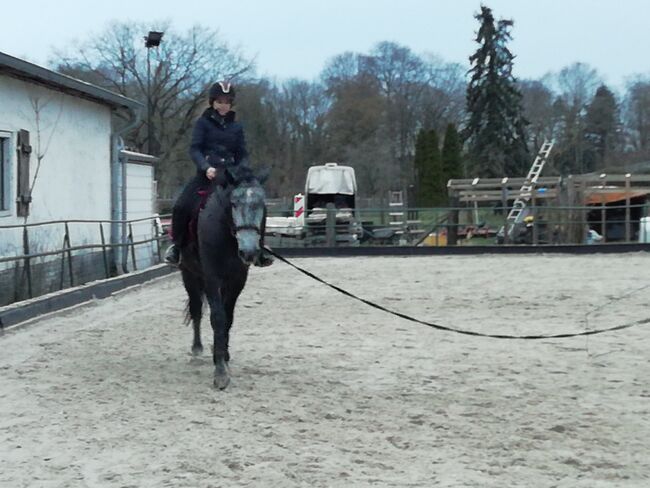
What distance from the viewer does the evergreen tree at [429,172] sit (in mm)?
57781

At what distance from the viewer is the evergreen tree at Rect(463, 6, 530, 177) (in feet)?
185

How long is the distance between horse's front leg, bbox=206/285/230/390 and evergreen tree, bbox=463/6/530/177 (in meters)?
49.3

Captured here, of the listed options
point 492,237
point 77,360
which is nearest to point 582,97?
point 492,237

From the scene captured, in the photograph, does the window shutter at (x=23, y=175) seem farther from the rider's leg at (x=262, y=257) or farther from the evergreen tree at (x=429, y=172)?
the evergreen tree at (x=429, y=172)

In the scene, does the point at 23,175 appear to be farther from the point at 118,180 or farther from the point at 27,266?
the point at 118,180

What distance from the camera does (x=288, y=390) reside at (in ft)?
25.1

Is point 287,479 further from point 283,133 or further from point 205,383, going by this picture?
point 283,133

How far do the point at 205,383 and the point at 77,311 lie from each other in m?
5.78

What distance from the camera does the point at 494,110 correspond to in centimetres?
5678

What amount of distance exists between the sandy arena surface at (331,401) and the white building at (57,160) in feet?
9.56

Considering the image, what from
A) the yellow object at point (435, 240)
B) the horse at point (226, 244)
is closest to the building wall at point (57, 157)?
the horse at point (226, 244)

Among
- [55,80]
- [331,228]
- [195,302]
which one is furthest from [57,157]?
[331,228]

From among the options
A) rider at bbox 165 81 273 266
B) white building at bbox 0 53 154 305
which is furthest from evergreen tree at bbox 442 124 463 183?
rider at bbox 165 81 273 266

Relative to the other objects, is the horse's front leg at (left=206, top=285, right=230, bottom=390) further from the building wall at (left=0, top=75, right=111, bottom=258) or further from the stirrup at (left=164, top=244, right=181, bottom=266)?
the building wall at (left=0, top=75, right=111, bottom=258)
